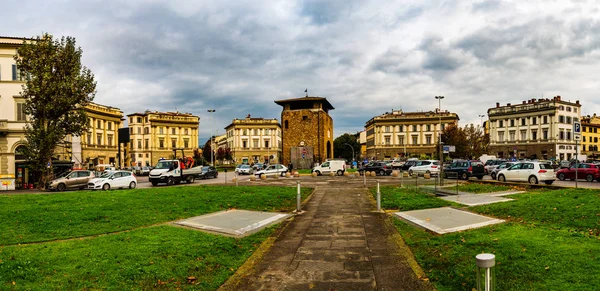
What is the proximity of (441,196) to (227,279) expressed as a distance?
14.1 metres

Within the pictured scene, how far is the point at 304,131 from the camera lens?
5744 centimetres

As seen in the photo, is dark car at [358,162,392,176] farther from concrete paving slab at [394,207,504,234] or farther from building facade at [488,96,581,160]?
building facade at [488,96,581,160]

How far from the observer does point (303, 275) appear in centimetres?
678

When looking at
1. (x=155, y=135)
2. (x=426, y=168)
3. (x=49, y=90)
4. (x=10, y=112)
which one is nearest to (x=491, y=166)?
(x=426, y=168)

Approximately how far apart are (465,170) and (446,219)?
937 inches

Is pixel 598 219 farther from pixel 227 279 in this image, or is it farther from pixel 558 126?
pixel 558 126

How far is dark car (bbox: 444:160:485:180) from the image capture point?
32.5m

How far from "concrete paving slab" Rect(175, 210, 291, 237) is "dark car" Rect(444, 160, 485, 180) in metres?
24.5

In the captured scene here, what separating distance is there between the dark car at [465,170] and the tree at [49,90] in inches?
1297

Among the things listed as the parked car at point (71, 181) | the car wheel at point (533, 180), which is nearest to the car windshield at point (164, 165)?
the parked car at point (71, 181)

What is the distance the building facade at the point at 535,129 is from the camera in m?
78.8

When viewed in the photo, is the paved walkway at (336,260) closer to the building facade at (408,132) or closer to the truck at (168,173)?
the truck at (168,173)

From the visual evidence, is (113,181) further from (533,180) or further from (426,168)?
(426,168)

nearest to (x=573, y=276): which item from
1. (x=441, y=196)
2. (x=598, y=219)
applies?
(x=598, y=219)
